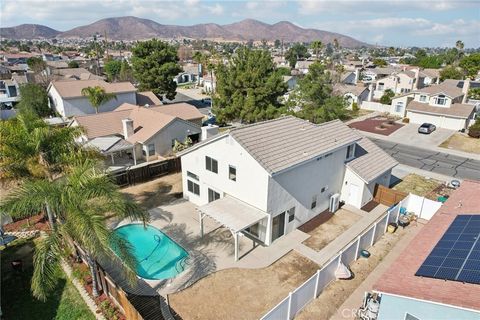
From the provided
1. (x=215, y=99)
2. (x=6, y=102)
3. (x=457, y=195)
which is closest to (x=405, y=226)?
(x=457, y=195)

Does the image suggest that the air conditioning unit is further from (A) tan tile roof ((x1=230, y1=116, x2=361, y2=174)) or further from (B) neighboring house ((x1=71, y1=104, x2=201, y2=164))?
(B) neighboring house ((x1=71, y1=104, x2=201, y2=164))

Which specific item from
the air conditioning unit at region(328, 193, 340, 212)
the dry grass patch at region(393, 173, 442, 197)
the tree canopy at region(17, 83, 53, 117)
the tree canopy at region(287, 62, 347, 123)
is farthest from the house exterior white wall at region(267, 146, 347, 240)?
the tree canopy at region(17, 83, 53, 117)

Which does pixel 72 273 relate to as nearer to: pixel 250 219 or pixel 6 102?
pixel 250 219

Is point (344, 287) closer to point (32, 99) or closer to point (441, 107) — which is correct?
point (441, 107)

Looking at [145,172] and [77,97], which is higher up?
[77,97]

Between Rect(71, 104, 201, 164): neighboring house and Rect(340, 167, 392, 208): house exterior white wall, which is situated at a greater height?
Rect(71, 104, 201, 164): neighboring house

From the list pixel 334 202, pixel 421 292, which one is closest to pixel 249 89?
pixel 334 202

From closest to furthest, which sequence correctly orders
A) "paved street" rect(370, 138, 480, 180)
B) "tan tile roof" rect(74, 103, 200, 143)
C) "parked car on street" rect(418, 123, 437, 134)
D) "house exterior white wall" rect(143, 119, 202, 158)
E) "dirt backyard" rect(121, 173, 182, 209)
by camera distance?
"dirt backyard" rect(121, 173, 182, 209), "paved street" rect(370, 138, 480, 180), "tan tile roof" rect(74, 103, 200, 143), "house exterior white wall" rect(143, 119, 202, 158), "parked car on street" rect(418, 123, 437, 134)
